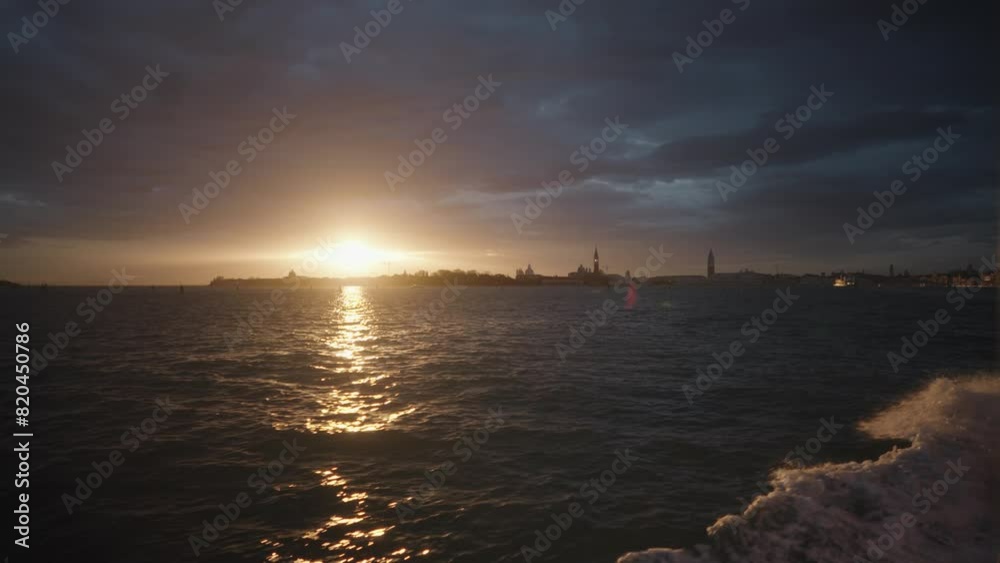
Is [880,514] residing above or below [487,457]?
above

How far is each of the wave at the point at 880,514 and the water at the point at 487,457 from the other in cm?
7

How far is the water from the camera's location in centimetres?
1045

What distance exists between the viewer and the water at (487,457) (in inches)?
411

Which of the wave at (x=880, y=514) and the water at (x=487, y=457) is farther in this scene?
the water at (x=487, y=457)

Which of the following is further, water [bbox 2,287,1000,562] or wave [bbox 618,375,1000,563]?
water [bbox 2,287,1000,562]

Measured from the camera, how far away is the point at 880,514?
35.9 ft

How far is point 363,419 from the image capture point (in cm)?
1992

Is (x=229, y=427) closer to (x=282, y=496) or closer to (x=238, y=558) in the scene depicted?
(x=282, y=496)

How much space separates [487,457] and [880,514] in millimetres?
10424

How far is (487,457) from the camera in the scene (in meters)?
15.4

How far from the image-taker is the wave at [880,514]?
9562mm

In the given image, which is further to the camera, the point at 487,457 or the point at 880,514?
the point at 487,457

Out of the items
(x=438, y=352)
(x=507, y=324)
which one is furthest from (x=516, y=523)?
(x=507, y=324)

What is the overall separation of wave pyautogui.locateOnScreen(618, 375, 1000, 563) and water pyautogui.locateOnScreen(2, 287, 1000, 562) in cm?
7
